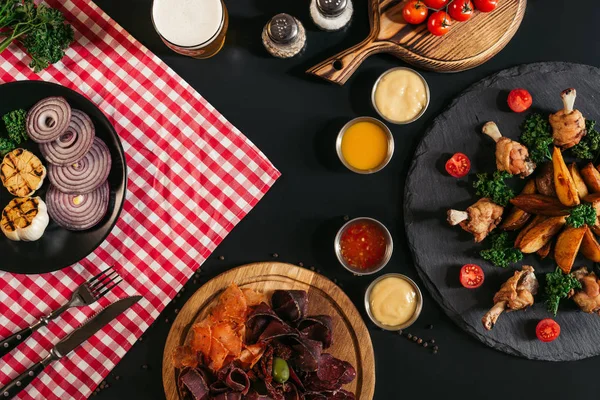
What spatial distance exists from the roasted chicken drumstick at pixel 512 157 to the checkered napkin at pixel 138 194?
4.43 feet

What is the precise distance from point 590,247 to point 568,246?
162 millimetres

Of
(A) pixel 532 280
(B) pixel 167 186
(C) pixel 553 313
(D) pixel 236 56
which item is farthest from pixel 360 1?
(C) pixel 553 313

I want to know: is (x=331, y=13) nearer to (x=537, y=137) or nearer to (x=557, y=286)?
(x=537, y=137)

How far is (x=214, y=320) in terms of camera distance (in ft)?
10.9

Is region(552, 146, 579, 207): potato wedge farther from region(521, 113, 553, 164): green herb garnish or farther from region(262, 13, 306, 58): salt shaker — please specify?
region(262, 13, 306, 58): salt shaker

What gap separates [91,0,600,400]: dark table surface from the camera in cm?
369

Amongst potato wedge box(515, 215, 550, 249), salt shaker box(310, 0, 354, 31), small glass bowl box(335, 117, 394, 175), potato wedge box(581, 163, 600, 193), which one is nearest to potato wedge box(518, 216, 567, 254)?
potato wedge box(515, 215, 550, 249)

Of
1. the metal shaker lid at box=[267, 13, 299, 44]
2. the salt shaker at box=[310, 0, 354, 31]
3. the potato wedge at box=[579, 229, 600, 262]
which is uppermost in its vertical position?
the salt shaker at box=[310, 0, 354, 31]

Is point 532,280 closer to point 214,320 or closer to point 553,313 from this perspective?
point 553,313

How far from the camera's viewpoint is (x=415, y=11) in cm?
345

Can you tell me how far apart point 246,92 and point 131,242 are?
117 centimetres

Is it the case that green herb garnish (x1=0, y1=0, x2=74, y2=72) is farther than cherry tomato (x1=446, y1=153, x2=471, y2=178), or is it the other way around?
cherry tomato (x1=446, y1=153, x2=471, y2=178)

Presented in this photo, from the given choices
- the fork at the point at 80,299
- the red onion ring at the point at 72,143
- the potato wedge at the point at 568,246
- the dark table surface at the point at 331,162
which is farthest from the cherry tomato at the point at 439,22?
the fork at the point at 80,299

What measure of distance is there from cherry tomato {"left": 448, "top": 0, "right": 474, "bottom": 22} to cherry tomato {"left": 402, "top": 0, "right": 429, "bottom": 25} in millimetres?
152
